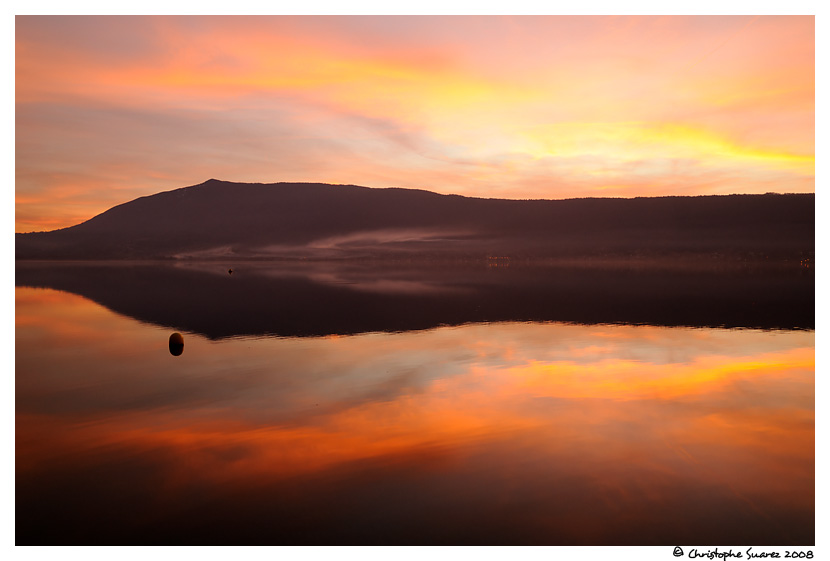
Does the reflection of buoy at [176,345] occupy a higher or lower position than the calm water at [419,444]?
higher

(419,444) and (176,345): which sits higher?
(176,345)

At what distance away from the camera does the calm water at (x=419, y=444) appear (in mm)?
9141

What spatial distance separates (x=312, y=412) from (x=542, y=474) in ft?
22.8

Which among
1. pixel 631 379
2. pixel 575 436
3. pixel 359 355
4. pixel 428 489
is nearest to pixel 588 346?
pixel 631 379

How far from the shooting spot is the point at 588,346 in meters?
26.3

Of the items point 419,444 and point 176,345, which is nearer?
point 419,444

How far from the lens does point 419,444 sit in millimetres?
12570

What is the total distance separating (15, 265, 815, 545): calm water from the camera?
9.14 meters

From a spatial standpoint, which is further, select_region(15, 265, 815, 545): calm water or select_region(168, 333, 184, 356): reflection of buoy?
select_region(168, 333, 184, 356): reflection of buoy

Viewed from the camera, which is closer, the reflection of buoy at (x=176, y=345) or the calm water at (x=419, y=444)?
the calm water at (x=419, y=444)

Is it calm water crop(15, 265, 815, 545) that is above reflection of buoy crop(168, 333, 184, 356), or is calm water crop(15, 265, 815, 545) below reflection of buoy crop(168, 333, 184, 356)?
below

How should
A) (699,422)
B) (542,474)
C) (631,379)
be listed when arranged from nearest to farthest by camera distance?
(542,474) → (699,422) → (631,379)

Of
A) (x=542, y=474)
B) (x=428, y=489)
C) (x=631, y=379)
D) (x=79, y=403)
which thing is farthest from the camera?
(x=631, y=379)

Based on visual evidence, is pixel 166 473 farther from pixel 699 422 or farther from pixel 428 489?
pixel 699 422
